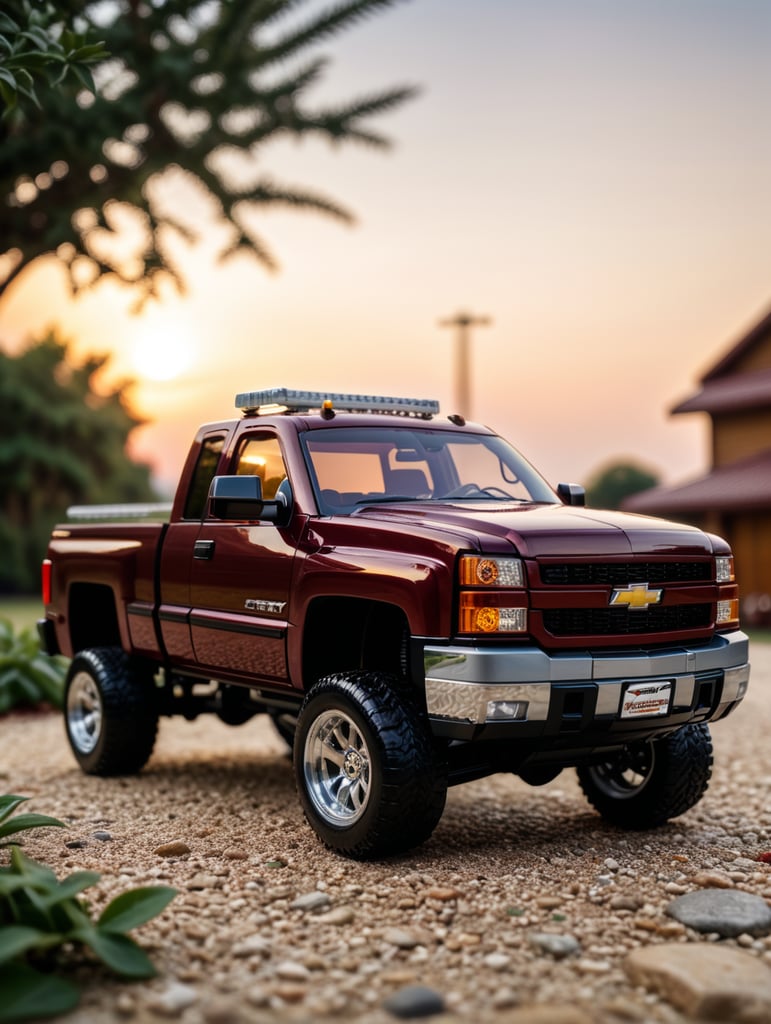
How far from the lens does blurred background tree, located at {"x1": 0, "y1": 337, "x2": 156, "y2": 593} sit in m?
41.0

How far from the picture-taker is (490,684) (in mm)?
5129

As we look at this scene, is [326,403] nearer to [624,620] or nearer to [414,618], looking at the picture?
[414,618]

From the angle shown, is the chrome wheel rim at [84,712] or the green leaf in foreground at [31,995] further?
the chrome wheel rim at [84,712]

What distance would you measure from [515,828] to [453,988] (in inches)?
101

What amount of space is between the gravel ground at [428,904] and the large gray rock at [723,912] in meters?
0.04

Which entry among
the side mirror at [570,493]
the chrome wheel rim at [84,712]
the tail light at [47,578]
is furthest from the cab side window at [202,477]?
the side mirror at [570,493]

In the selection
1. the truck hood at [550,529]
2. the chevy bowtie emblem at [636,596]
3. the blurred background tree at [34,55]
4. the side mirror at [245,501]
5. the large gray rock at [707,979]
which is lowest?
the large gray rock at [707,979]

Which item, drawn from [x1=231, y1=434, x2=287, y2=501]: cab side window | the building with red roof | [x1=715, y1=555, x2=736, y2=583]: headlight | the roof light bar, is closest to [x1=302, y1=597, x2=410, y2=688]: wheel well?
[x1=231, y1=434, x2=287, y2=501]: cab side window

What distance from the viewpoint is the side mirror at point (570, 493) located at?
23.1ft

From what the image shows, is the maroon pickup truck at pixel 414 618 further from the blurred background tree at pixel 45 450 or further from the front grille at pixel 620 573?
the blurred background tree at pixel 45 450

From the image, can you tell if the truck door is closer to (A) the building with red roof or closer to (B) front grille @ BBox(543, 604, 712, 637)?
(B) front grille @ BBox(543, 604, 712, 637)

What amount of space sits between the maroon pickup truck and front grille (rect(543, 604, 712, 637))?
1 cm

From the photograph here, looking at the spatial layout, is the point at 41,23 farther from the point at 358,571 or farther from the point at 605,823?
the point at 605,823

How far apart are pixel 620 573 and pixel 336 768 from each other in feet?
5.81
